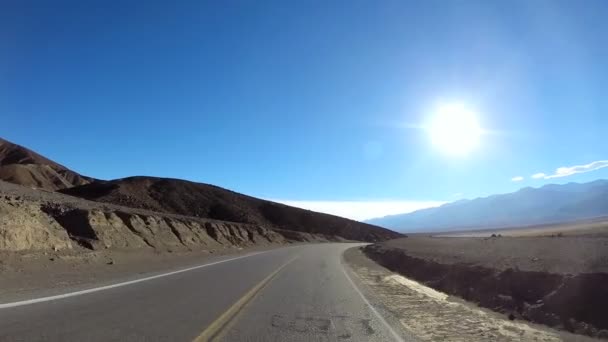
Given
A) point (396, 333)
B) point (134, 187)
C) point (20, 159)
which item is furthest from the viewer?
point (20, 159)

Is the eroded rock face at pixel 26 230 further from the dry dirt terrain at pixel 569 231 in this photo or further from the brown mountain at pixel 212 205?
the brown mountain at pixel 212 205

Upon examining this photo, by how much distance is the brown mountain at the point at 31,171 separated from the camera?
111 meters

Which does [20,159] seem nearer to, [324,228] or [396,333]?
[324,228]

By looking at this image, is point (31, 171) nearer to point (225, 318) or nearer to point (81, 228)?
point (81, 228)

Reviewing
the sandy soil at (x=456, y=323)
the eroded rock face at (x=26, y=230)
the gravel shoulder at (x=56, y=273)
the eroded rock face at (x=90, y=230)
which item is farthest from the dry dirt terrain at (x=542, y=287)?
the eroded rock face at (x=90, y=230)

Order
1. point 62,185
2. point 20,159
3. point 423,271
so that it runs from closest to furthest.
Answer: point 423,271 → point 62,185 → point 20,159

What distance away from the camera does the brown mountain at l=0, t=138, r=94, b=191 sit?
111 meters

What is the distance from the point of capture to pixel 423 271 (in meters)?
26.8

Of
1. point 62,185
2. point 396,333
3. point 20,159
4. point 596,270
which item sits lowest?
point 396,333

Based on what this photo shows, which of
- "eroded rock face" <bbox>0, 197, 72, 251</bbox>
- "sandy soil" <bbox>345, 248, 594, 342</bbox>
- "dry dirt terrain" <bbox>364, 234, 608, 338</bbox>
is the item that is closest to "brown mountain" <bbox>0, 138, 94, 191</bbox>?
"eroded rock face" <bbox>0, 197, 72, 251</bbox>

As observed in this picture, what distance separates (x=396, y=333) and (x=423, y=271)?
58.8ft

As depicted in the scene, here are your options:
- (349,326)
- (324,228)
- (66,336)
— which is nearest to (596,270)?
(349,326)

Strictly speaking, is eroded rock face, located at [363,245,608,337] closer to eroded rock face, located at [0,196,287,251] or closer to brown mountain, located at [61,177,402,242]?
eroded rock face, located at [0,196,287,251]

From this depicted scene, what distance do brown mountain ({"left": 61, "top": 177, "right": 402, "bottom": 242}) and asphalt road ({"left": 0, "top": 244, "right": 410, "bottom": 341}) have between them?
7416 cm
